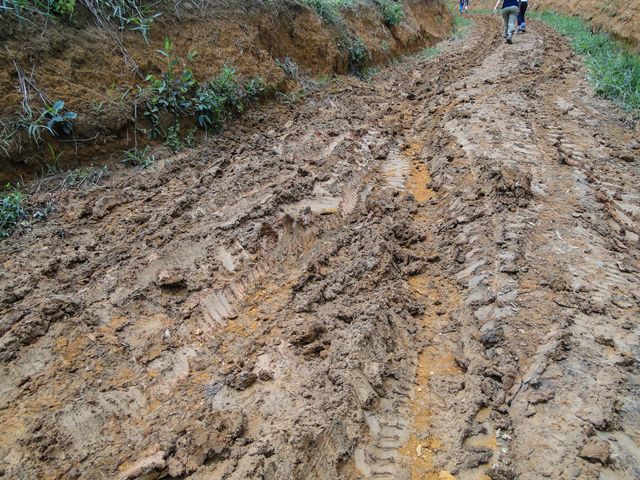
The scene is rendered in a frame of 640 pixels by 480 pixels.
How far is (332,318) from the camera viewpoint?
2318mm

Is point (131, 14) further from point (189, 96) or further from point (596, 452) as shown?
point (596, 452)

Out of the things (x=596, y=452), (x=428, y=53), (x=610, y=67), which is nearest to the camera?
(x=596, y=452)

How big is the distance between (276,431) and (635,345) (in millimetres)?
1758

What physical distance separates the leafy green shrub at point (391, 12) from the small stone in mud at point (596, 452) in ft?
28.7

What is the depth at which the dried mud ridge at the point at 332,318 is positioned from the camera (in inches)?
67.1

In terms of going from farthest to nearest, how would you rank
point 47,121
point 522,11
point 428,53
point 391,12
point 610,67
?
point 522,11, point 428,53, point 391,12, point 610,67, point 47,121

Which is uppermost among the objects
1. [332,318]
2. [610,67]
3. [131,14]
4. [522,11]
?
[131,14]

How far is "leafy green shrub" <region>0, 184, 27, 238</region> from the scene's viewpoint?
2.87 meters

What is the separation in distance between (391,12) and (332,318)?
8454mm

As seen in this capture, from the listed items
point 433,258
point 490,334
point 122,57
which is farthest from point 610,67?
point 122,57

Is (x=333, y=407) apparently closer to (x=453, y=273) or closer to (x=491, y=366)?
(x=491, y=366)

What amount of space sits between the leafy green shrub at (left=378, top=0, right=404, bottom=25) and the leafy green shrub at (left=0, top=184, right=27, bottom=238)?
7.85m

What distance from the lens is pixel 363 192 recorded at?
3.54 meters

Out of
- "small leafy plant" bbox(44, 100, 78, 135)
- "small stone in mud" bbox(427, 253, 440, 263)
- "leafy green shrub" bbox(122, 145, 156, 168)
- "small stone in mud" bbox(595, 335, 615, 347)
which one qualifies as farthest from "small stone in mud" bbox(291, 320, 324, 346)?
"small leafy plant" bbox(44, 100, 78, 135)
